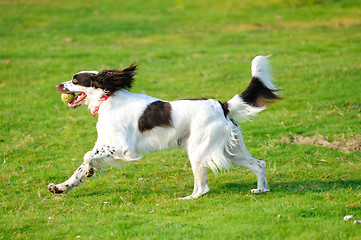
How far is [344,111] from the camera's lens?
11641 millimetres

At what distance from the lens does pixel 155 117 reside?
7305 millimetres

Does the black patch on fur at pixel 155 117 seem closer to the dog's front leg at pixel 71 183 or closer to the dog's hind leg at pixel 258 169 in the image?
the dog's front leg at pixel 71 183

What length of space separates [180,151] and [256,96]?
2.84 m

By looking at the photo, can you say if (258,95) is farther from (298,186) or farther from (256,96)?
(298,186)

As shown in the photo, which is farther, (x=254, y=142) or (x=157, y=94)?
(x=157, y=94)

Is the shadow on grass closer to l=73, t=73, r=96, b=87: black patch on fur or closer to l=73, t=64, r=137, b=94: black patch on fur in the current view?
l=73, t=64, r=137, b=94: black patch on fur

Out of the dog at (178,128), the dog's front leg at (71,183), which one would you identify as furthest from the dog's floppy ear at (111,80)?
the dog's front leg at (71,183)

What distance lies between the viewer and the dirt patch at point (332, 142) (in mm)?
9250

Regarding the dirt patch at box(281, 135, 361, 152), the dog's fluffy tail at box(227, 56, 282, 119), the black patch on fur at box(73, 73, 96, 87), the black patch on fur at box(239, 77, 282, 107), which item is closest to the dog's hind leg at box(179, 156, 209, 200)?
the dog's fluffy tail at box(227, 56, 282, 119)

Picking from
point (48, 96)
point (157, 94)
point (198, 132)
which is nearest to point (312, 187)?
point (198, 132)

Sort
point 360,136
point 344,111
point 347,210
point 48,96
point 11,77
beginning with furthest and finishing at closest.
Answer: point 11,77 → point 48,96 → point 344,111 → point 360,136 → point 347,210

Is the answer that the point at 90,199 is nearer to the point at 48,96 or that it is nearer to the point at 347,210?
the point at 347,210

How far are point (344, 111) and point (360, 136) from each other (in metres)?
2.05

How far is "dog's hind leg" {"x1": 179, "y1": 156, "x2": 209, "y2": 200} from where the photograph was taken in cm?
714
